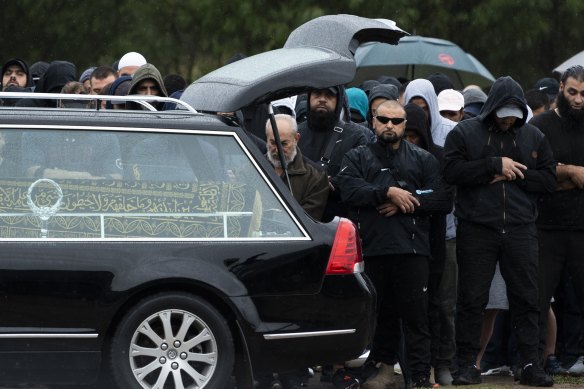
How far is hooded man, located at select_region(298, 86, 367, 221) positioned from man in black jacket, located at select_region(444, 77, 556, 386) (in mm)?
726

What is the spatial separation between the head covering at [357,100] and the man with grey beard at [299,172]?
93.5 inches

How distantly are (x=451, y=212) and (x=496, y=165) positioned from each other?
2.35 feet

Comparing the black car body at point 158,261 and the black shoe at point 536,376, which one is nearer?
the black car body at point 158,261

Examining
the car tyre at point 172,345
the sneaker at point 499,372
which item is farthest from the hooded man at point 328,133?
the car tyre at point 172,345

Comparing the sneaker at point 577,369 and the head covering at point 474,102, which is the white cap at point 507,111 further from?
the head covering at point 474,102

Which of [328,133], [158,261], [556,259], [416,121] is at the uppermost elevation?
[416,121]

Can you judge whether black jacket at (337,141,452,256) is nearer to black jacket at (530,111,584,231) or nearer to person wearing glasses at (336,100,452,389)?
person wearing glasses at (336,100,452,389)

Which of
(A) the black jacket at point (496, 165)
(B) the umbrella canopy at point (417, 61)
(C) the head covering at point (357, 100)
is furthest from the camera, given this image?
(B) the umbrella canopy at point (417, 61)

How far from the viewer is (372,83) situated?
14.2m

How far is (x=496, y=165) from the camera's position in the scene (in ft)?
34.6

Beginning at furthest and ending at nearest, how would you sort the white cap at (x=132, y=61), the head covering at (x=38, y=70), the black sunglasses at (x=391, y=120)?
1. the head covering at (x=38, y=70)
2. the white cap at (x=132, y=61)
3. the black sunglasses at (x=391, y=120)

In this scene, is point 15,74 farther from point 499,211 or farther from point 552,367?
point 552,367

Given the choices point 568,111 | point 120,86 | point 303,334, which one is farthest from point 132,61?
point 303,334

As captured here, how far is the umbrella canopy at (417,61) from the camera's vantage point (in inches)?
755
